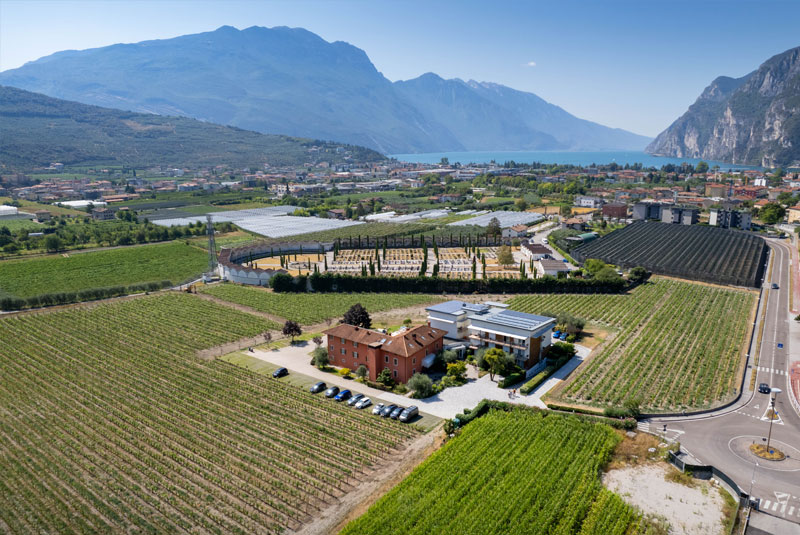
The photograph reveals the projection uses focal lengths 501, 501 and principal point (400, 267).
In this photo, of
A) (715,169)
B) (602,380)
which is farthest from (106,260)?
(715,169)

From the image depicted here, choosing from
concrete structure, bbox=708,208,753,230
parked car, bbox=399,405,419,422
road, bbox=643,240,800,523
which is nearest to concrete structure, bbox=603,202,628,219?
concrete structure, bbox=708,208,753,230

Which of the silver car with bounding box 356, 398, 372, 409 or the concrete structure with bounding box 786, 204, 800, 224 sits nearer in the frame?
the silver car with bounding box 356, 398, 372, 409

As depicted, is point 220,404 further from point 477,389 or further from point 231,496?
point 477,389

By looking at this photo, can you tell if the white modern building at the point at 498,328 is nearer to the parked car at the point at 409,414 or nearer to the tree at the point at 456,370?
the tree at the point at 456,370

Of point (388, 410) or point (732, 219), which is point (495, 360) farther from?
point (732, 219)

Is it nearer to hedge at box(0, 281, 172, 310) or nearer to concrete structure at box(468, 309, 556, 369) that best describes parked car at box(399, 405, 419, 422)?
concrete structure at box(468, 309, 556, 369)

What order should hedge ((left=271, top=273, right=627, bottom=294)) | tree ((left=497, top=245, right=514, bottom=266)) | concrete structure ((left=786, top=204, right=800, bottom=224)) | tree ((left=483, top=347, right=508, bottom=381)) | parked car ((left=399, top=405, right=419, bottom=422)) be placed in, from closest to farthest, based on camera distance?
1. parked car ((left=399, top=405, right=419, bottom=422))
2. tree ((left=483, top=347, right=508, bottom=381))
3. hedge ((left=271, top=273, right=627, bottom=294))
4. tree ((left=497, top=245, right=514, bottom=266))
5. concrete structure ((left=786, top=204, right=800, bottom=224))
